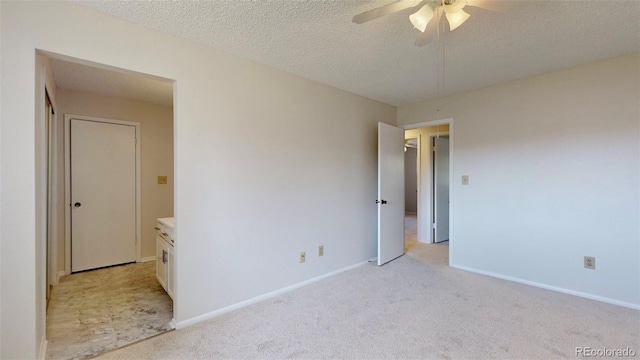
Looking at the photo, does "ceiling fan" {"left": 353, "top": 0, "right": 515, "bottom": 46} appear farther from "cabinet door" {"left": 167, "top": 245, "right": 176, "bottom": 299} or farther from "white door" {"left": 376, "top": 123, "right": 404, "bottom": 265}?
"cabinet door" {"left": 167, "top": 245, "right": 176, "bottom": 299}

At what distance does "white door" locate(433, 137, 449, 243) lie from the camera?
16.8 ft

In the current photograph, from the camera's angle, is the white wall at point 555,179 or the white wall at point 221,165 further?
the white wall at point 555,179

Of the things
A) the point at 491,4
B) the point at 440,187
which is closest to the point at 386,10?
the point at 491,4

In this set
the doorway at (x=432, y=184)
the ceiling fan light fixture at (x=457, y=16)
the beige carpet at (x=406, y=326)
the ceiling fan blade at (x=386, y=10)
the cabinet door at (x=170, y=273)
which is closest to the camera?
the ceiling fan blade at (x=386, y=10)

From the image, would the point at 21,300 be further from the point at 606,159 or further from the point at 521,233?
the point at 606,159

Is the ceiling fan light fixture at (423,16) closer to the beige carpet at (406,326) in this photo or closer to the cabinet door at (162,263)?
the beige carpet at (406,326)

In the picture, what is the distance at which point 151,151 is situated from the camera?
4082 millimetres

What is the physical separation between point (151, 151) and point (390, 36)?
3.61 metres

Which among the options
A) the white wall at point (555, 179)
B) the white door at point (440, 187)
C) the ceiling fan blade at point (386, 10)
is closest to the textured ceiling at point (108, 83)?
the ceiling fan blade at point (386, 10)

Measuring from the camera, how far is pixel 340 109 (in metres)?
3.52

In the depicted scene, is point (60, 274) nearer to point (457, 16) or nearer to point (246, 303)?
point (246, 303)

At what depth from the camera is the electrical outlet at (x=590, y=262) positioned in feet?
9.02

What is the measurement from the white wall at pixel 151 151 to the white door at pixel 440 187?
4.45 m

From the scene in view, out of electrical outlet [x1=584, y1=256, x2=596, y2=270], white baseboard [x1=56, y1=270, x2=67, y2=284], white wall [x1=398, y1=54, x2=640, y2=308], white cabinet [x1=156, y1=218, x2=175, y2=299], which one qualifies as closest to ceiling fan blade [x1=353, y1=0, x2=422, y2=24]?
white cabinet [x1=156, y1=218, x2=175, y2=299]
